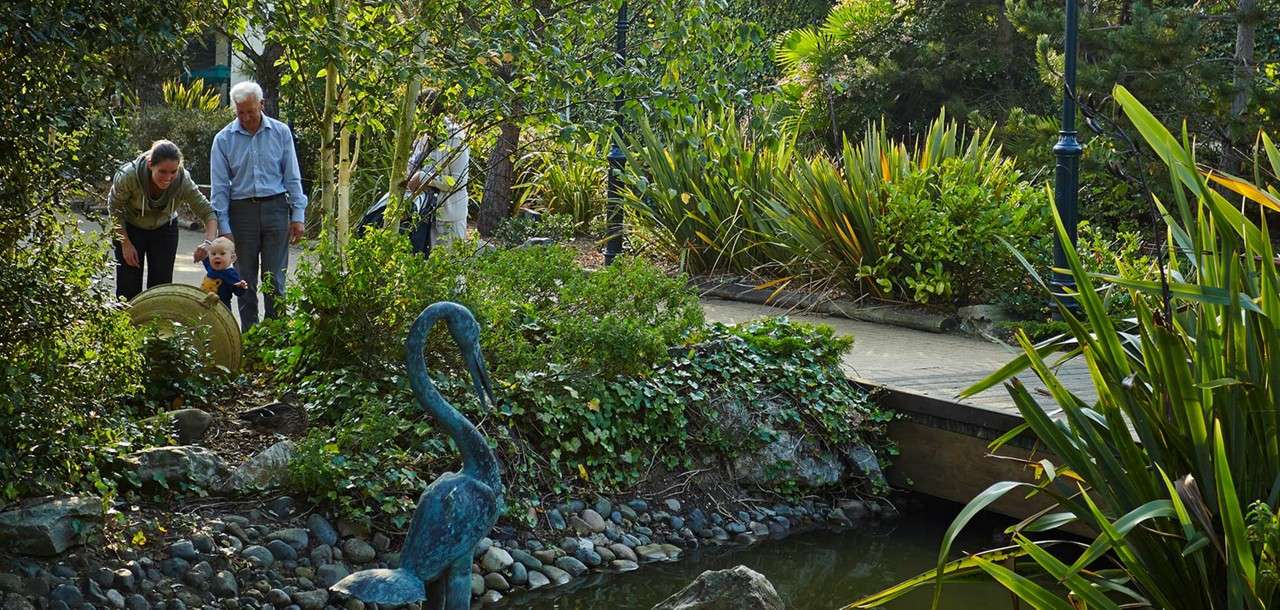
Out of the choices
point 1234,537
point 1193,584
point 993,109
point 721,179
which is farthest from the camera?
point 993,109

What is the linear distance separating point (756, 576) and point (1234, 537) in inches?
94.4

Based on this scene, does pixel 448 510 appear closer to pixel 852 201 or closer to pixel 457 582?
pixel 457 582

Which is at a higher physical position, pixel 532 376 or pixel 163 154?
pixel 163 154

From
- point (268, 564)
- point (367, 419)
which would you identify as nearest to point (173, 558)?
point (268, 564)

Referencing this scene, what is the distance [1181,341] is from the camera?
3.55 m

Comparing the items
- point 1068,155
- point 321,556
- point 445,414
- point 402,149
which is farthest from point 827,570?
point 1068,155

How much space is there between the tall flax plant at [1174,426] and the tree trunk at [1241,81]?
28.5 ft

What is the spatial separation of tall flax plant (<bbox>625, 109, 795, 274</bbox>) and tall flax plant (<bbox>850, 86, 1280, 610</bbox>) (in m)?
7.63

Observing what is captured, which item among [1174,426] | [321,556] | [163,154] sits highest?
[163,154]

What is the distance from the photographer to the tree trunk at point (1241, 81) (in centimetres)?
1179

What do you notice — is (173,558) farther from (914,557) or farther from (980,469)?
(980,469)

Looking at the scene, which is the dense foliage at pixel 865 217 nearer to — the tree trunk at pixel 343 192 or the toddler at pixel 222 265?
the tree trunk at pixel 343 192

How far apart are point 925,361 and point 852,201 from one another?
2119mm

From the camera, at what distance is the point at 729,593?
5168mm
